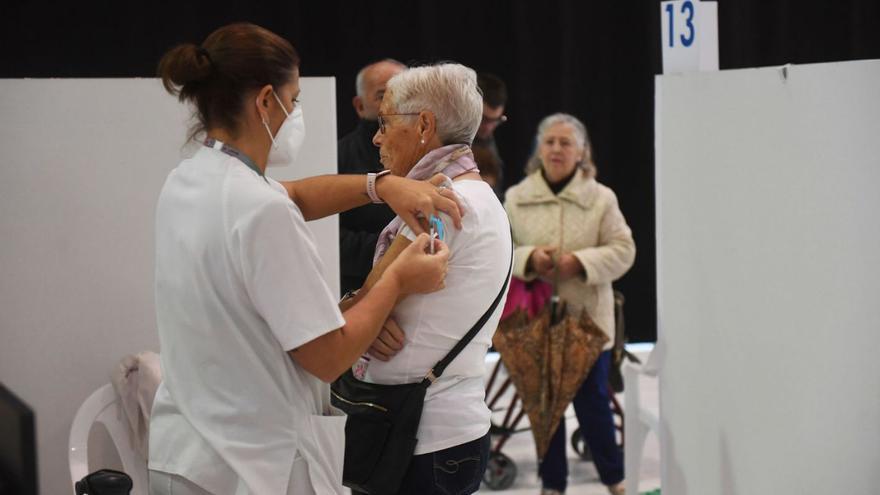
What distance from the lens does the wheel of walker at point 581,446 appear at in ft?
17.6

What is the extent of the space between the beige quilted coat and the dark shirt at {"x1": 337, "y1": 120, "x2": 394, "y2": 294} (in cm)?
118

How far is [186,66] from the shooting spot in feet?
6.18

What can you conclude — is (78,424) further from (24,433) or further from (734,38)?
(734,38)

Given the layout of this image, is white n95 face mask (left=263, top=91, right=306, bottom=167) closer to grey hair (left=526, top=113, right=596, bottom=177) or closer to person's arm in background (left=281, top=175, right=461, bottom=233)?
person's arm in background (left=281, top=175, right=461, bottom=233)

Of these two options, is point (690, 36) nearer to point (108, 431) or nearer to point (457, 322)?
point (457, 322)

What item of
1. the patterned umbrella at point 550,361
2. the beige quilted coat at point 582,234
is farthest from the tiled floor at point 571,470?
the beige quilted coat at point 582,234

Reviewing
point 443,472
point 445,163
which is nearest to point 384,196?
point 445,163

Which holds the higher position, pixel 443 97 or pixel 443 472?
pixel 443 97

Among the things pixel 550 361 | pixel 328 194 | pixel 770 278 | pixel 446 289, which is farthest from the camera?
pixel 550 361

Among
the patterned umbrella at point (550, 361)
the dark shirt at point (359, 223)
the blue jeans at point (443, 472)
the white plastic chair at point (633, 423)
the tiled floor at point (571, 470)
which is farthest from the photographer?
the tiled floor at point (571, 470)

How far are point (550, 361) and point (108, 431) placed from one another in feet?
6.52

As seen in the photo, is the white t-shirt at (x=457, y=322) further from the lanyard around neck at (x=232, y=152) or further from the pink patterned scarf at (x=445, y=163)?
the lanyard around neck at (x=232, y=152)

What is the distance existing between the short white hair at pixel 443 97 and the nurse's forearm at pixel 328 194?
17 cm

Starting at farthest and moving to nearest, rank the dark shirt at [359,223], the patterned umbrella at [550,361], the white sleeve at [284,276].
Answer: the patterned umbrella at [550,361]
the dark shirt at [359,223]
the white sleeve at [284,276]
